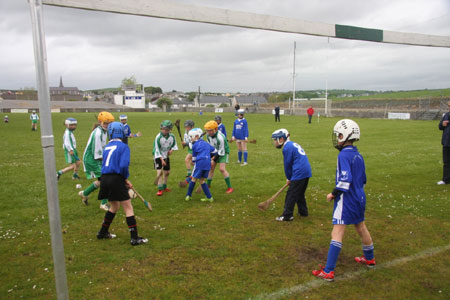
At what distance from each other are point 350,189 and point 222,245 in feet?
8.49

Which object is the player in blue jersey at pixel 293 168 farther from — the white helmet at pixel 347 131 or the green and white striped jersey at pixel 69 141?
the green and white striped jersey at pixel 69 141

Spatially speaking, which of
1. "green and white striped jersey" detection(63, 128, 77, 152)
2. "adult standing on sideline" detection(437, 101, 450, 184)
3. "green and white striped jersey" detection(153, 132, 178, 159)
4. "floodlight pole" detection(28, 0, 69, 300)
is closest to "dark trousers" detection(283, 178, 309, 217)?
"green and white striped jersey" detection(153, 132, 178, 159)

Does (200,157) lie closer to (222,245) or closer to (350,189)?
(222,245)

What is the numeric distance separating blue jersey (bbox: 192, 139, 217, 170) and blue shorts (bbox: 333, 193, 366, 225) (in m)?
4.24

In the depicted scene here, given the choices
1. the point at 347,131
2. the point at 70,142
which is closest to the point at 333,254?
the point at 347,131

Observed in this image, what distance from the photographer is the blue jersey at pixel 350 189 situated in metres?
4.58

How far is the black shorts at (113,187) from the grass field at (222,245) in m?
Answer: 0.97

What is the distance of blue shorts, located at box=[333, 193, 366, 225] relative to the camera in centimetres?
465

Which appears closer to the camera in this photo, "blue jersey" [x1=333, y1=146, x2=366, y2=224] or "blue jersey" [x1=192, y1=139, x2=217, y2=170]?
"blue jersey" [x1=333, y1=146, x2=366, y2=224]

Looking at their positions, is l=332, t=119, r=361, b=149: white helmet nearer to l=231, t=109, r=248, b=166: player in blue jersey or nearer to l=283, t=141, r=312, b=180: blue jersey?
l=283, t=141, r=312, b=180: blue jersey

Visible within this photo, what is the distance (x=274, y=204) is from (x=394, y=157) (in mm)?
9492

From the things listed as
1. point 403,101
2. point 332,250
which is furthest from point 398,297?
point 403,101

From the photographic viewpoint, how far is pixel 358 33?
5.97m

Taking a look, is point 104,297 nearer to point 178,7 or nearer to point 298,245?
point 298,245
